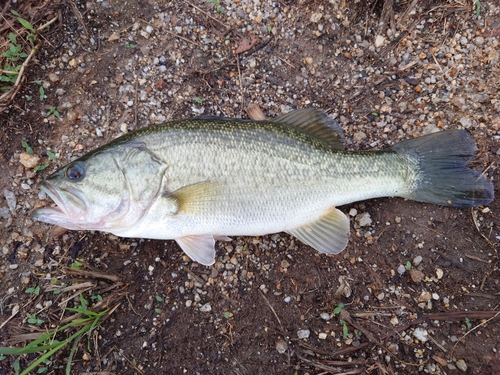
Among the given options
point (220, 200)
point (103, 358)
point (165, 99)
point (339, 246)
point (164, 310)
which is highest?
point (165, 99)

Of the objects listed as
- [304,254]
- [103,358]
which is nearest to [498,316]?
[304,254]

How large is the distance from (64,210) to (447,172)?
119 inches

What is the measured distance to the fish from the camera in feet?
9.13

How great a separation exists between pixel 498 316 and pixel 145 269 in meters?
2.98

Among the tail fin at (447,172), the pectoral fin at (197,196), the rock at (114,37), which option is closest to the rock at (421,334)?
the tail fin at (447,172)

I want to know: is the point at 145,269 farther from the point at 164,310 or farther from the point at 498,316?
the point at 498,316

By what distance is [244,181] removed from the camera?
283 centimetres

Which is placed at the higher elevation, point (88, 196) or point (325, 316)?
point (88, 196)

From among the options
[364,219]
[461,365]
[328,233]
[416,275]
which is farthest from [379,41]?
[461,365]

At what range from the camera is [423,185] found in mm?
2986

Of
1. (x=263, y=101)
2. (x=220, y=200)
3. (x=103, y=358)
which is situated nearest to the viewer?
(x=220, y=200)

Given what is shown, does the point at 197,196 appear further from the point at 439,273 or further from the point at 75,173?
the point at 439,273

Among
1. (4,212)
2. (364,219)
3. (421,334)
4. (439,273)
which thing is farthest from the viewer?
(4,212)

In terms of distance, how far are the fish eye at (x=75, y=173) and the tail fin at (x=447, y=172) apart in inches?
101
